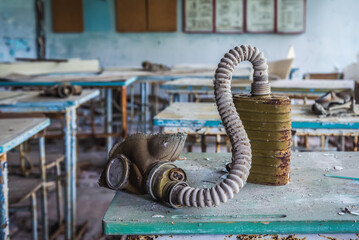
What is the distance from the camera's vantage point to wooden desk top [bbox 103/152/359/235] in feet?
2.53

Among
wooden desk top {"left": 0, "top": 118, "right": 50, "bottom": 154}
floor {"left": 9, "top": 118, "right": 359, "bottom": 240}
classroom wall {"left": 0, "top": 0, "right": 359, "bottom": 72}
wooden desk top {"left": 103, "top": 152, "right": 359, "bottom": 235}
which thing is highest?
classroom wall {"left": 0, "top": 0, "right": 359, "bottom": 72}

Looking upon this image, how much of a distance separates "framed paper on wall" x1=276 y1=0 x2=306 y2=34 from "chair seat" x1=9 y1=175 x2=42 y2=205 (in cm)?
550

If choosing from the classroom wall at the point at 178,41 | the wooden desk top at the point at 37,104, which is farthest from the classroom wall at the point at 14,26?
the wooden desk top at the point at 37,104

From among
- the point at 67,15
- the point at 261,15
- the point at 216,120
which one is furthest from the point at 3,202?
the point at 261,15

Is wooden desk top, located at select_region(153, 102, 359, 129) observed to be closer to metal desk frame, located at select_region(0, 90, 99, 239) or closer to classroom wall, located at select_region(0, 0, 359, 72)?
metal desk frame, located at select_region(0, 90, 99, 239)

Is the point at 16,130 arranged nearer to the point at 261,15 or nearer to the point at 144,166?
the point at 144,166

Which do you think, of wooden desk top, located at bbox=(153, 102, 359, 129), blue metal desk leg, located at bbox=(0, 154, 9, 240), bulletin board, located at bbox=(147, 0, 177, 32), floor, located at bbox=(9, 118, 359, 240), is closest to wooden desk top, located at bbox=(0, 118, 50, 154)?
blue metal desk leg, located at bbox=(0, 154, 9, 240)

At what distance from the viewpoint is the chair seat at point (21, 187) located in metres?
1.96

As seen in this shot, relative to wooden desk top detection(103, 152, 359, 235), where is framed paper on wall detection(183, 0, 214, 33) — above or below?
above

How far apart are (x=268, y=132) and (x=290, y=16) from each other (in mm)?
6263

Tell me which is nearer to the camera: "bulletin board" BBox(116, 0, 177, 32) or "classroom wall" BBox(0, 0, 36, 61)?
"bulletin board" BBox(116, 0, 177, 32)

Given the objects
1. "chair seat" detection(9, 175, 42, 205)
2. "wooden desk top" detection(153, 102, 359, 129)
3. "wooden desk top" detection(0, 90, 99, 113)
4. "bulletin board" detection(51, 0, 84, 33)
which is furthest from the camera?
"bulletin board" detection(51, 0, 84, 33)

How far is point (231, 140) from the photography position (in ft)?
2.79

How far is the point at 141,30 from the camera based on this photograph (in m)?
6.79
